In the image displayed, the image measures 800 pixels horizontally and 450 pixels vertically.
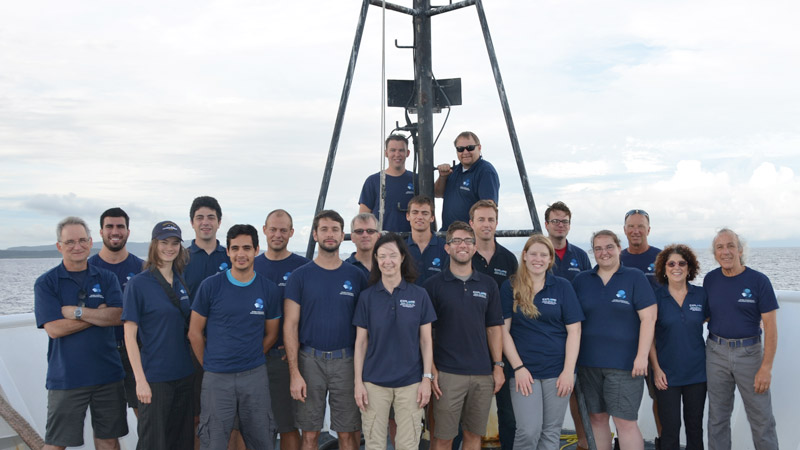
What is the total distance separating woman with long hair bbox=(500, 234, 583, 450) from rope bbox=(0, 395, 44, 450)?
3.26m

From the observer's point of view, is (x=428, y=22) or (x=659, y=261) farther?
(x=428, y=22)

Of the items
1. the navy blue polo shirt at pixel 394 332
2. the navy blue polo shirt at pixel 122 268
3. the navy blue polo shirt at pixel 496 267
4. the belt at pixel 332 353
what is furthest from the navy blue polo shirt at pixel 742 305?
the navy blue polo shirt at pixel 122 268

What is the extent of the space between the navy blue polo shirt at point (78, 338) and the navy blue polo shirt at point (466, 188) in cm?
255

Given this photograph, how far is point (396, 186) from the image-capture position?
5227 millimetres

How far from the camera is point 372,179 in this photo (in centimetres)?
536

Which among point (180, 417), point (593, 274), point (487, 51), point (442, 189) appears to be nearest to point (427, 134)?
point (442, 189)

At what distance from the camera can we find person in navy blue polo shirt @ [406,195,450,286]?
14.1ft

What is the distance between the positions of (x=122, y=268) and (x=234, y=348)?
122 centimetres

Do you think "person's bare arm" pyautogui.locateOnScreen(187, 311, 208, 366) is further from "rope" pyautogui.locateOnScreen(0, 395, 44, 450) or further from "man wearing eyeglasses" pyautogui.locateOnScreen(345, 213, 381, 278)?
"rope" pyautogui.locateOnScreen(0, 395, 44, 450)

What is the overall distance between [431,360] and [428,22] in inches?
122

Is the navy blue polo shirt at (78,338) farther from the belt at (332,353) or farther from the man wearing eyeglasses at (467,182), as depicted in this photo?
the man wearing eyeglasses at (467,182)

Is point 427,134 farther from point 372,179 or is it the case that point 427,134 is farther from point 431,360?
point 431,360

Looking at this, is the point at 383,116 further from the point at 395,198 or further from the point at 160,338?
the point at 160,338

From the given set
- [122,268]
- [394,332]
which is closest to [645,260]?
[394,332]
